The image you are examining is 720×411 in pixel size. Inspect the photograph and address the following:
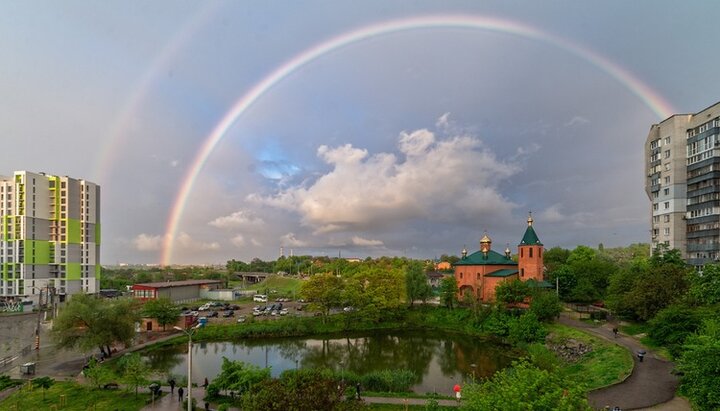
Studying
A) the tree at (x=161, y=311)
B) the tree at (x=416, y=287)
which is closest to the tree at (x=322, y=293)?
the tree at (x=416, y=287)

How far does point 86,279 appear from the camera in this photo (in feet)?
235

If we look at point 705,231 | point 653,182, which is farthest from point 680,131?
point 705,231

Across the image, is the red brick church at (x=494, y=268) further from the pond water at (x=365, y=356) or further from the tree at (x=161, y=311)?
the tree at (x=161, y=311)

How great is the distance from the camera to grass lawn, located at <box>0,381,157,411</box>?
18875 mm

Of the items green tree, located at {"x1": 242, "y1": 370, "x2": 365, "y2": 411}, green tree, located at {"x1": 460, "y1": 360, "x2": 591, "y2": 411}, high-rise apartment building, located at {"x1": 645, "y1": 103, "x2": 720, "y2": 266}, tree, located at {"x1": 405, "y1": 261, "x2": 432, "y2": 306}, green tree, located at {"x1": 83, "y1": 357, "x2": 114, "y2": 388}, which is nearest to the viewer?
green tree, located at {"x1": 460, "y1": 360, "x2": 591, "y2": 411}

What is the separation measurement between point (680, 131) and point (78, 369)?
6688 cm

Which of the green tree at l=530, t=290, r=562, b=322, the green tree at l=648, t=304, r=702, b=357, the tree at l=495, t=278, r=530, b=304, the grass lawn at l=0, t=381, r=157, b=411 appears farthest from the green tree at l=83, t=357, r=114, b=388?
the green tree at l=530, t=290, r=562, b=322

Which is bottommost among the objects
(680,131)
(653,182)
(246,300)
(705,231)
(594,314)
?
(246,300)

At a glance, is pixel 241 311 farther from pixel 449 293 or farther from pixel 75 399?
pixel 75 399

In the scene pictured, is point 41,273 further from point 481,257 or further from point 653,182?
point 653,182

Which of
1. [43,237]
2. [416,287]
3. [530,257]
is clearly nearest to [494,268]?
[530,257]

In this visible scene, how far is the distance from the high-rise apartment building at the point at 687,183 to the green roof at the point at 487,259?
1882 cm

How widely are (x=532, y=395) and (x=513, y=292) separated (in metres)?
32.9

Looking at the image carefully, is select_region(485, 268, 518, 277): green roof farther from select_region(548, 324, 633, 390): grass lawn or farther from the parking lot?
the parking lot
